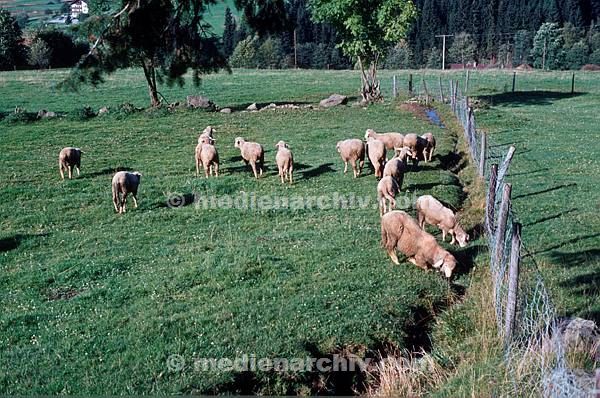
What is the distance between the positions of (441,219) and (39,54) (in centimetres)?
6251

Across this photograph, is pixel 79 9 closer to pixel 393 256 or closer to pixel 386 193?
pixel 393 256

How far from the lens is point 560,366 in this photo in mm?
6594

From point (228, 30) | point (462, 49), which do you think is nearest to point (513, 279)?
point (228, 30)

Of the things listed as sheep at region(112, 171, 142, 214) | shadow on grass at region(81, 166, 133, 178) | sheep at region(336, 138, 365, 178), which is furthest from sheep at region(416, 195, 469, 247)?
shadow on grass at region(81, 166, 133, 178)

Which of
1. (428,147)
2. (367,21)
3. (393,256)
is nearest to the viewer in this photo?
(393,256)

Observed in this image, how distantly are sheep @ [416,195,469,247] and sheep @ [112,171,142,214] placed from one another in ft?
24.2

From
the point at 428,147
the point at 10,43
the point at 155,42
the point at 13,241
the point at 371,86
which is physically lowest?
the point at 13,241

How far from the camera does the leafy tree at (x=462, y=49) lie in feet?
322

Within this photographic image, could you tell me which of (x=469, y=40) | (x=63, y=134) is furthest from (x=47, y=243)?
(x=469, y=40)

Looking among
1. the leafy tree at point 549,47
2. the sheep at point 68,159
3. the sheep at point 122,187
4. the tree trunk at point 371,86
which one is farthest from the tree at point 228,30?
the leafy tree at point 549,47

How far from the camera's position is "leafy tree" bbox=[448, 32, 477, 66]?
98.1 meters

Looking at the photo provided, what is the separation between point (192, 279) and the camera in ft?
39.7

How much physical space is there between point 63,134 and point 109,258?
19.1 metres

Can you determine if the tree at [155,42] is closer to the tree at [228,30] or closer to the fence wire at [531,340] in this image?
Result: the tree at [228,30]
